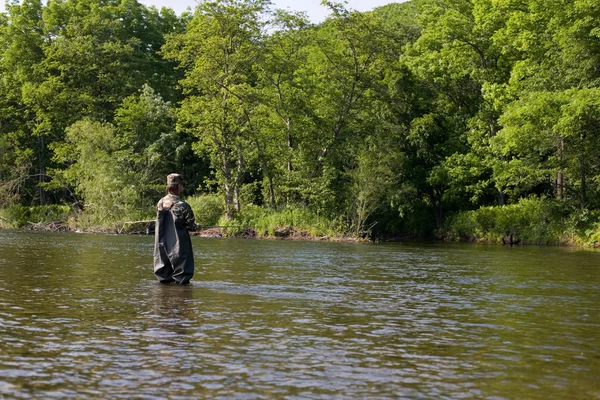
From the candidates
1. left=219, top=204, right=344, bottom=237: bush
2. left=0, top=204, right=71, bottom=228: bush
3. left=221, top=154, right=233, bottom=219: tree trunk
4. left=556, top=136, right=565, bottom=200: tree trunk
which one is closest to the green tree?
left=221, top=154, right=233, bottom=219: tree trunk

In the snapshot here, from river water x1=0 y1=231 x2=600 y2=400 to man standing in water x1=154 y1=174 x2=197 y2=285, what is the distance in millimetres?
392

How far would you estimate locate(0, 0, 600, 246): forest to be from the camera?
4606 cm

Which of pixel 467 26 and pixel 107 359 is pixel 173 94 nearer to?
pixel 467 26

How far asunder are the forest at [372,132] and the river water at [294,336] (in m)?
27.7

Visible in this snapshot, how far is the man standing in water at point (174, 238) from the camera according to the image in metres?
16.5

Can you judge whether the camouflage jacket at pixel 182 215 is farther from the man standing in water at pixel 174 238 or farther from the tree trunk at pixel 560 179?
the tree trunk at pixel 560 179

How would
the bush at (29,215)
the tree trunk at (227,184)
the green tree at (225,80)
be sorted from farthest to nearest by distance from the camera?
the bush at (29,215), the tree trunk at (227,184), the green tree at (225,80)

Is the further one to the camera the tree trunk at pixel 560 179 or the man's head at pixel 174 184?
the tree trunk at pixel 560 179

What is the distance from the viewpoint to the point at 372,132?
185 feet

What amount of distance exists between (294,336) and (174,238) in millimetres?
6576

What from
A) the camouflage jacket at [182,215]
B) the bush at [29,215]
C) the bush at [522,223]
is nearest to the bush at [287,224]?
the bush at [522,223]

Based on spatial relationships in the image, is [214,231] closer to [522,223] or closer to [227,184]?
[227,184]

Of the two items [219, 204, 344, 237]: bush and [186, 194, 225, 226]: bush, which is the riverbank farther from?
[186, 194, 225, 226]: bush

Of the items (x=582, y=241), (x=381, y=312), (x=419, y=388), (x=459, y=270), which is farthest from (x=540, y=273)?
(x=582, y=241)
